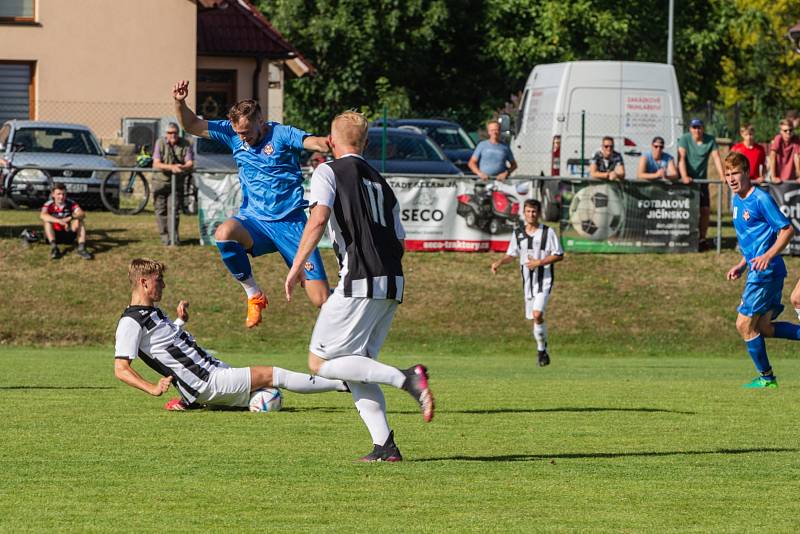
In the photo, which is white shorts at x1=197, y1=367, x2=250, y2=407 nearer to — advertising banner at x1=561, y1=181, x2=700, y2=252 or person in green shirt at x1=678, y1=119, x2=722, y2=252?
advertising banner at x1=561, y1=181, x2=700, y2=252

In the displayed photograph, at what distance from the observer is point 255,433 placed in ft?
30.9

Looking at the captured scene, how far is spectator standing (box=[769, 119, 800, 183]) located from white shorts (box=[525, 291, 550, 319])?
6152 mm

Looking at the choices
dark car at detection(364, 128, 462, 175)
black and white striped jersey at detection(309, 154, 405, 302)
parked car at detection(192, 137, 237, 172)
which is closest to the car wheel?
dark car at detection(364, 128, 462, 175)

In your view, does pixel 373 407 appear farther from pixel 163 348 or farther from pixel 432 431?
pixel 163 348

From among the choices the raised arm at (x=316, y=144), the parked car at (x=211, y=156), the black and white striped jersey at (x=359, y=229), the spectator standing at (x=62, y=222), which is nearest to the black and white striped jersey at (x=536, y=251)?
the raised arm at (x=316, y=144)

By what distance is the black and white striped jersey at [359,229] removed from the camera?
304 inches

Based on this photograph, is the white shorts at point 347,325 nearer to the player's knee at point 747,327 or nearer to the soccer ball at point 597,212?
the player's knee at point 747,327

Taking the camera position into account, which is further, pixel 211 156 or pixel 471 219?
pixel 211 156

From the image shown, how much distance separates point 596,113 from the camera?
92.3ft

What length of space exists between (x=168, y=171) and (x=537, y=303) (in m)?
6.68

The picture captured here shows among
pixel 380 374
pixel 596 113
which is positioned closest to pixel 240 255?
pixel 380 374

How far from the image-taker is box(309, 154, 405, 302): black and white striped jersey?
7730 millimetres

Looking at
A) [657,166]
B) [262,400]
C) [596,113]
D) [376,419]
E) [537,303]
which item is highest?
[596,113]

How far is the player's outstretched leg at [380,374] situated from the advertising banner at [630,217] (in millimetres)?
14464
